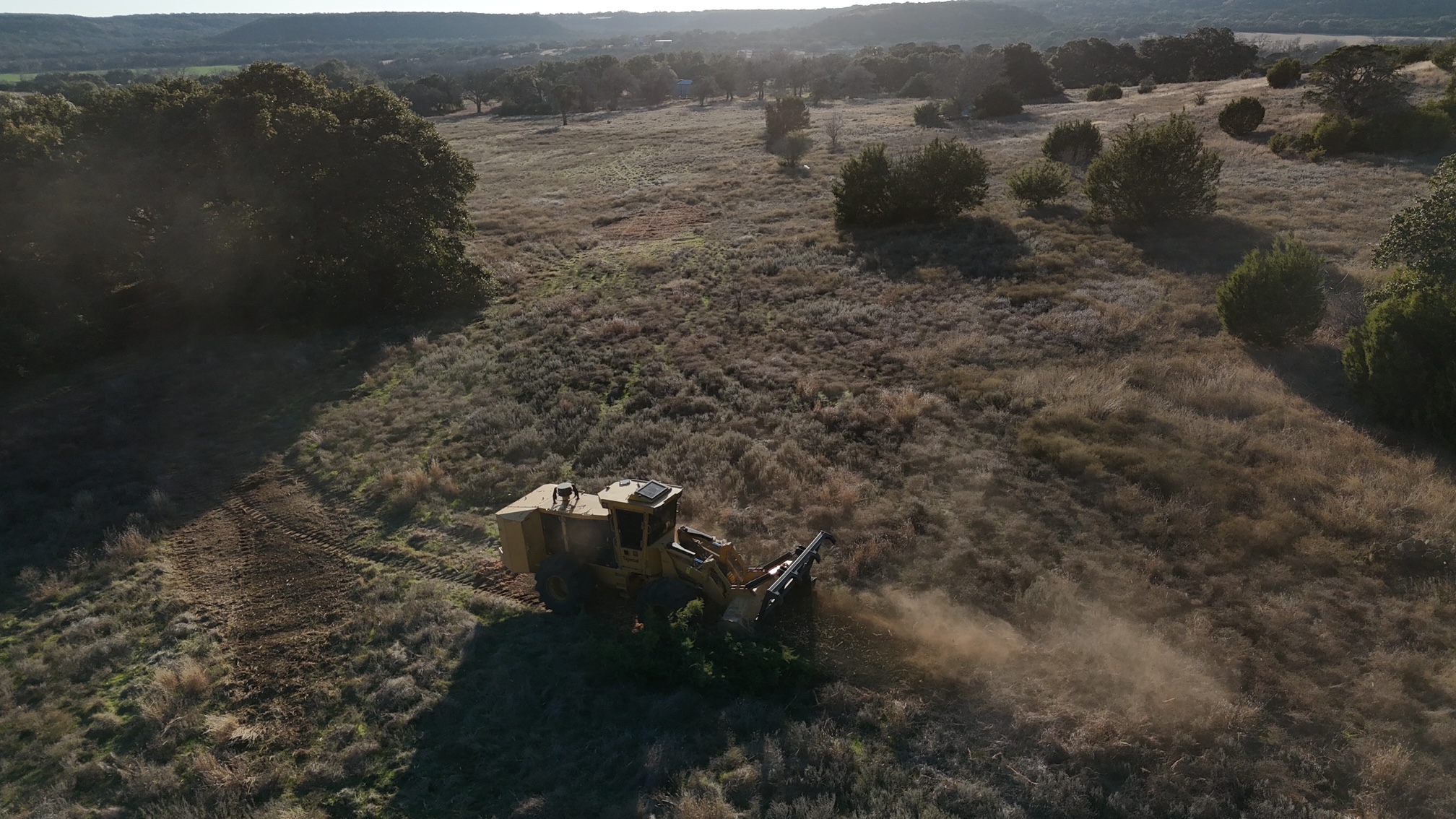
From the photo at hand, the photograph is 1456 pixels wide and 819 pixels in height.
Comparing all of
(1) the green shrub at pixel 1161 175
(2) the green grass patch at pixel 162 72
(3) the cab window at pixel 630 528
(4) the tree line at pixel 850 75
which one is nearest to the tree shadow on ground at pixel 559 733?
(3) the cab window at pixel 630 528

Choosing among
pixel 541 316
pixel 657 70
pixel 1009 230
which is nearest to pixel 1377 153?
pixel 1009 230

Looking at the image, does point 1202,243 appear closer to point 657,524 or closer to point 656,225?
point 656,225

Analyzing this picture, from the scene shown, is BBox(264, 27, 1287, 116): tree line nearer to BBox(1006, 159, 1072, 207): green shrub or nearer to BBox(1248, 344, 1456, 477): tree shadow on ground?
BBox(1006, 159, 1072, 207): green shrub

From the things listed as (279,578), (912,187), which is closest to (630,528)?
(279,578)

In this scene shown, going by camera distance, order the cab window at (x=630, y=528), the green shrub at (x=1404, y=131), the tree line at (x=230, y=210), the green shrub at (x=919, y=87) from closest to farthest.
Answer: the cab window at (x=630, y=528) → the tree line at (x=230, y=210) → the green shrub at (x=1404, y=131) → the green shrub at (x=919, y=87)

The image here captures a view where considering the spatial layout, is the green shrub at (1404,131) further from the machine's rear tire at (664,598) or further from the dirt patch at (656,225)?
the machine's rear tire at (664,598)
